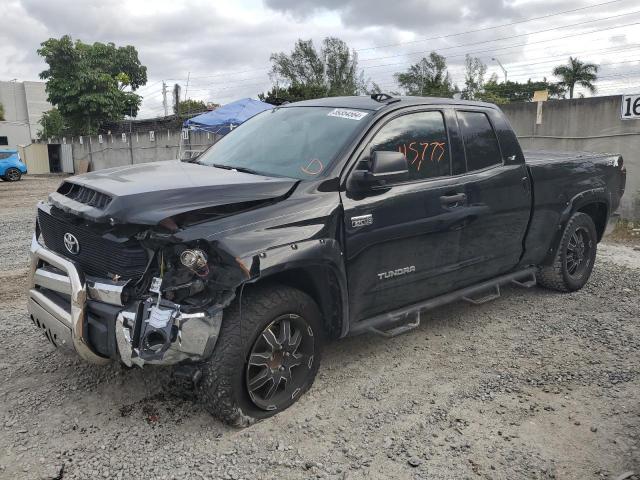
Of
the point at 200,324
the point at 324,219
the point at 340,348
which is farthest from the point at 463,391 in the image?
the point at 200,324

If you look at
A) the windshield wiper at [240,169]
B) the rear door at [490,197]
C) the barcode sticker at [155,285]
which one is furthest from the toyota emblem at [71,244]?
the rear door at [490,197]

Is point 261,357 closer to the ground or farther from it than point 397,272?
closer to the ground

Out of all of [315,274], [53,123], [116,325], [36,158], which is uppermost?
[53,123]

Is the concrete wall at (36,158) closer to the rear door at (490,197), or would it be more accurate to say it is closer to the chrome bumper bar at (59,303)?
the chrome bumper bar at (59,303)

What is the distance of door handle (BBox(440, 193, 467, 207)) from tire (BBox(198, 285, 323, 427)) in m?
1.29

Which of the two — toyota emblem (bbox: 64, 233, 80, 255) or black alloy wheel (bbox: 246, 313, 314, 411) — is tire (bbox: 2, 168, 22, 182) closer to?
toyota emblem (bbox: 64, 233, 80, 255)

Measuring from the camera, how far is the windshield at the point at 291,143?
356cm

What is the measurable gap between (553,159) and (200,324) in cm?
381

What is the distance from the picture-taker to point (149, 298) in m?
2.81

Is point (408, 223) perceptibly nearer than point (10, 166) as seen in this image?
Yes

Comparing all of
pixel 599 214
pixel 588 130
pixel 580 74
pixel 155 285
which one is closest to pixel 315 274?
pixel 155 285

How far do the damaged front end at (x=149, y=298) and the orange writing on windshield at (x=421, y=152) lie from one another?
64.2 inches

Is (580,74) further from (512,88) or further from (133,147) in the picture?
(133,147)

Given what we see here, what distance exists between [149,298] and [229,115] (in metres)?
13.4
